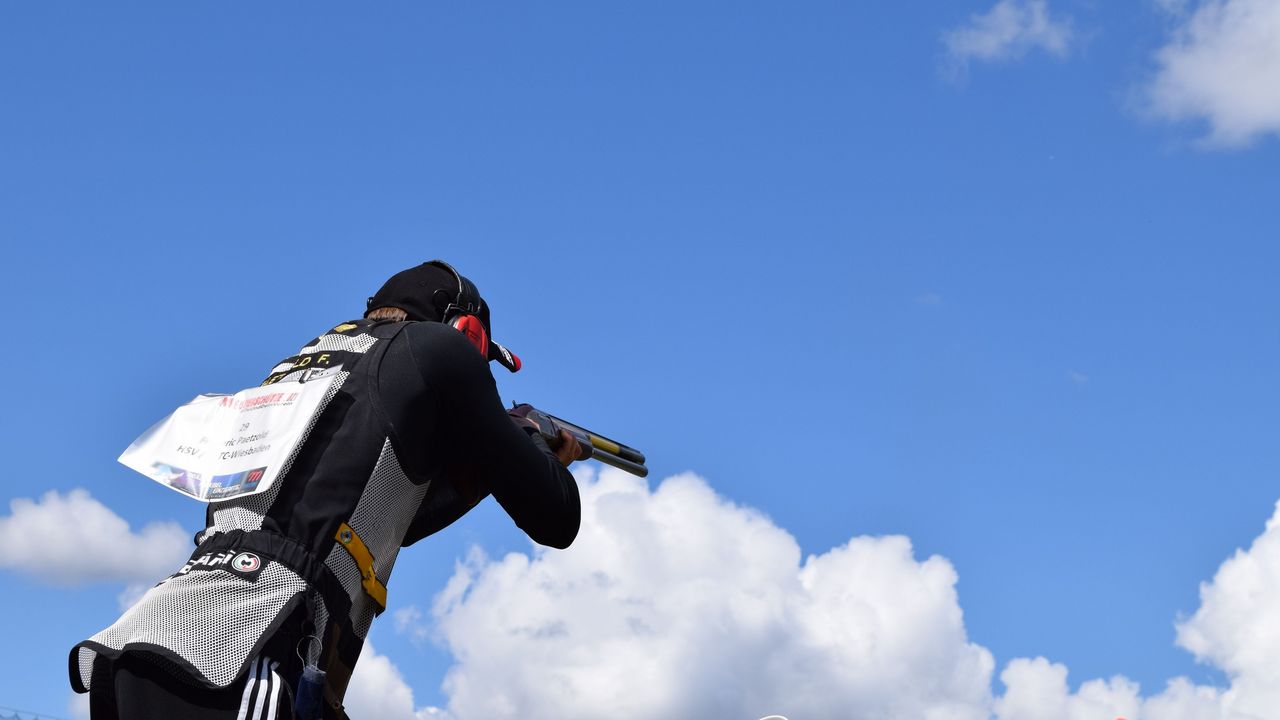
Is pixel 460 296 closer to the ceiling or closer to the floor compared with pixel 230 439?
closer to the ceiling

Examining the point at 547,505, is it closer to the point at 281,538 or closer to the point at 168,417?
the point at 281,538

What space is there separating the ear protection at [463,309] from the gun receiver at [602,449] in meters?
1.62

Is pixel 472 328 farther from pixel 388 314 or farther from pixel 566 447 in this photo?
pixel 566 447

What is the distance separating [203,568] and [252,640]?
0.41 metres

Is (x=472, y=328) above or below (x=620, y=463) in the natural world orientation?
below

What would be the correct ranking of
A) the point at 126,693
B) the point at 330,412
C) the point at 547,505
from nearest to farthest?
the point at 126,693, the point at 330,412, the point at 547,505

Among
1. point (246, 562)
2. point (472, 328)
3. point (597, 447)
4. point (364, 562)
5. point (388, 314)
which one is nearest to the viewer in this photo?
point (246, 562)

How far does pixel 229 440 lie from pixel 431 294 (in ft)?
4.12

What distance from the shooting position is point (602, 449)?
1124 cm

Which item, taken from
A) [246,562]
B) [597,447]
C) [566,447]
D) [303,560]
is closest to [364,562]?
[303,560]

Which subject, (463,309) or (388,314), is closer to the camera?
(388,314)

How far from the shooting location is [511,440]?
720 centimetres

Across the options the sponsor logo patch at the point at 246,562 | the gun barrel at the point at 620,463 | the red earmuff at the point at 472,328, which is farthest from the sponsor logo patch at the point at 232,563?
the gun barrel at the point at 620,463

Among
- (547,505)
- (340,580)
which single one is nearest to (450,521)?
(547,505)
